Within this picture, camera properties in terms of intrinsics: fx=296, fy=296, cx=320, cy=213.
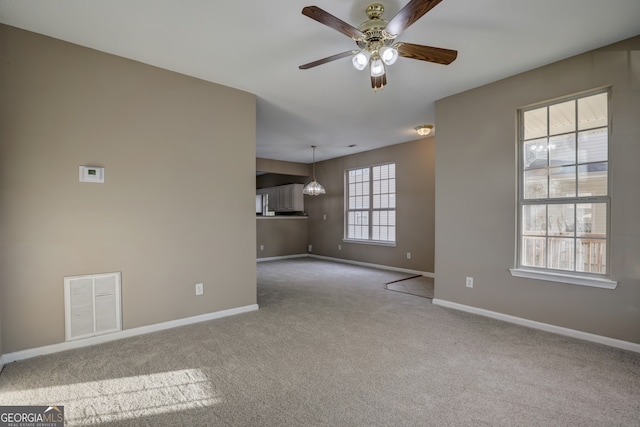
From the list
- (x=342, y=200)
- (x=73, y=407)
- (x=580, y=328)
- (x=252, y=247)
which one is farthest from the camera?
(x=342, y=200)

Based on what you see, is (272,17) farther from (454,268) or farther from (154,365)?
(454,268)

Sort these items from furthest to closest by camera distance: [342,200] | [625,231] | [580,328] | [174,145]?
[342,200]
[174,145]
[580,328]
[625,231]

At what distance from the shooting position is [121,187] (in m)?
2.86

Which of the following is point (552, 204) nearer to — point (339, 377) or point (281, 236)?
point (339, 377)

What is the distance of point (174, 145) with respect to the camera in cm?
315

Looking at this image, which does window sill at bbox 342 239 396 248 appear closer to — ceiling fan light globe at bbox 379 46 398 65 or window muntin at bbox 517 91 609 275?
window muntin at bbox 517 91 609 275

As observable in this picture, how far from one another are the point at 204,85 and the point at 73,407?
10.0ft

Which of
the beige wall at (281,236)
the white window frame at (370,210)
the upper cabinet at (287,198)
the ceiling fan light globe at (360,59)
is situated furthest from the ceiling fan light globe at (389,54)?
the upper cabinet at (287,198)

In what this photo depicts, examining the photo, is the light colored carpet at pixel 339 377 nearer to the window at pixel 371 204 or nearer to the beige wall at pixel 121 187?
the beige wall at pixel 121 187

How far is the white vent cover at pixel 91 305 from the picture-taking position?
261cm

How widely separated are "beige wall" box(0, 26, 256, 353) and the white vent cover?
6 cm

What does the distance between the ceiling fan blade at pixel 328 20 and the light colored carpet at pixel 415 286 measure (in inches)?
140

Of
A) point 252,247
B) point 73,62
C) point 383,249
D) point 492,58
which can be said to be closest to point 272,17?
point 73,62

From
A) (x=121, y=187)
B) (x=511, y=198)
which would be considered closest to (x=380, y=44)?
(x=511, y=198)
